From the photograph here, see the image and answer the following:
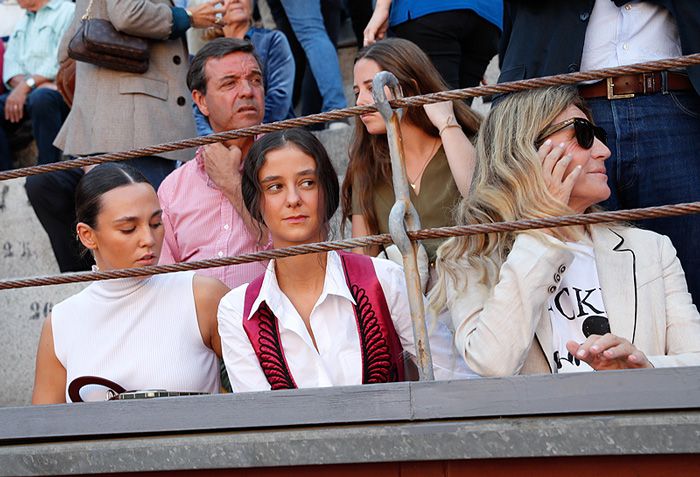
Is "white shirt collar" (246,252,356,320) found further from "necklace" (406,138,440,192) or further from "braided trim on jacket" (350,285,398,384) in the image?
"necklace" (406,138,440,192)

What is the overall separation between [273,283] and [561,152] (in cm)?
87

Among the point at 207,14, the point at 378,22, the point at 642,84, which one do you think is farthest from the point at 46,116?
the point at 642,84

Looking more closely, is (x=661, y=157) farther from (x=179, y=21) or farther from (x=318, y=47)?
(x=318, y=47)

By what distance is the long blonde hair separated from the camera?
307 cm

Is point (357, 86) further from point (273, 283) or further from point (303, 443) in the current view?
point (303, 443)

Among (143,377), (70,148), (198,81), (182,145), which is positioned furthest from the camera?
(70,148)

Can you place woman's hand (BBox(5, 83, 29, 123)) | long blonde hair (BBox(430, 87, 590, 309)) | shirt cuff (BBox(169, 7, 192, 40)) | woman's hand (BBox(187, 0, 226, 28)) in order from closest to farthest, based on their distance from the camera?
1. long blonde hair (BBox(430, 87, 590, 309))
2. shirt cuff (BBox(169, 7, 192, 40))
3. woman's hand (BBox(187, 0, 226, 28))
4. woman's hand (BBox(5, 83, 29, 123))

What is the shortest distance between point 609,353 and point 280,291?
1037 mm

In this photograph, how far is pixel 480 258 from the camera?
3.07 metres

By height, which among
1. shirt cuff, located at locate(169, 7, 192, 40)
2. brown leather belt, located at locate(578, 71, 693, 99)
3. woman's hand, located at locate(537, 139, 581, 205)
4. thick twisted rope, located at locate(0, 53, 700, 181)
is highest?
shirt cuff, located at locate(169, 7, 192, 40)

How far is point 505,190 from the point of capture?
10.3ft

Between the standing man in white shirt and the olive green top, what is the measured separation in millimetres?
464

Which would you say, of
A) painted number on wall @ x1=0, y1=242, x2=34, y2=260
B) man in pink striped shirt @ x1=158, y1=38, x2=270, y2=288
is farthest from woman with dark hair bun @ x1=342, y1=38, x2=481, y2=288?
painted number on wall @ x1=0, y1=242, x2=34, y2=260

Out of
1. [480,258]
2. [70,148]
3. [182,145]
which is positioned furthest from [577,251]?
[70,148]
